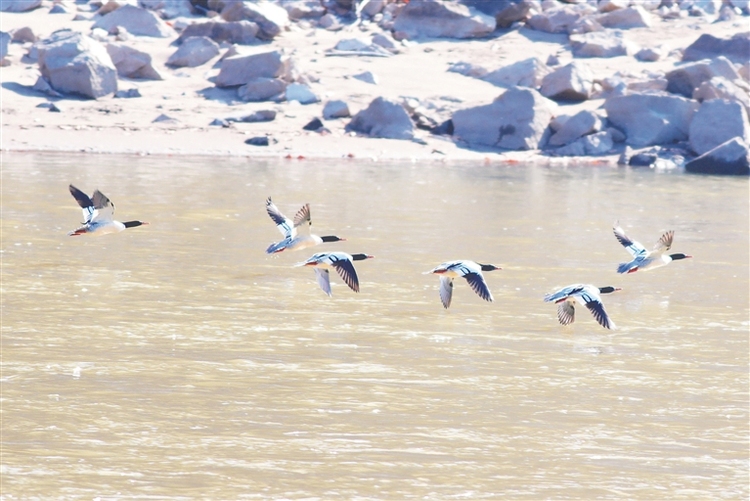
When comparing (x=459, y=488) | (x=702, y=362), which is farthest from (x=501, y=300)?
(x=459, y=488)

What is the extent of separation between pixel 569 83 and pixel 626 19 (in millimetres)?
6913

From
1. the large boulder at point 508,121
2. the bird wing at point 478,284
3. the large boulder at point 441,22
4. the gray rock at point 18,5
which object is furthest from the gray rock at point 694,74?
the bird wing at point 478,284

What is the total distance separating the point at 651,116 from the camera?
2481 centimetres

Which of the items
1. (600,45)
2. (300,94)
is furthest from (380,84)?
(600,45)

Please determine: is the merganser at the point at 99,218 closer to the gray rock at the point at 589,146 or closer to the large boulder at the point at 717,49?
the gray rock at the point at 589,146

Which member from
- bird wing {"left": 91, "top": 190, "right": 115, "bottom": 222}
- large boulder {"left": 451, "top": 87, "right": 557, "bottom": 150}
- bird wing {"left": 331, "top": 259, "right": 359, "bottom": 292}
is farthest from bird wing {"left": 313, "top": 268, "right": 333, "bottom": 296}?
large boulder {"left": 451, "top": 87, "right": 557, "bottom": 150}

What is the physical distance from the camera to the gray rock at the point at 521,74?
87.4 ft

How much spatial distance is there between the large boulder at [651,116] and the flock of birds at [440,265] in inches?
642

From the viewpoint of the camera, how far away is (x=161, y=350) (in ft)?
29.1

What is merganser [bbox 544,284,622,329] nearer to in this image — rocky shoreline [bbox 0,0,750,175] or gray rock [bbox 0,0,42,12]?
rocky shoreline [bbox 0,0,750,175]

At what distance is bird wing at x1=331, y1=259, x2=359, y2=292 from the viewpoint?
7.73m

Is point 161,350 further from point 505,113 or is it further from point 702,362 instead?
point 505,113

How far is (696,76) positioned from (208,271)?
17.0 metres

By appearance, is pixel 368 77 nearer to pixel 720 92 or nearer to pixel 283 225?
pixel 720 92
